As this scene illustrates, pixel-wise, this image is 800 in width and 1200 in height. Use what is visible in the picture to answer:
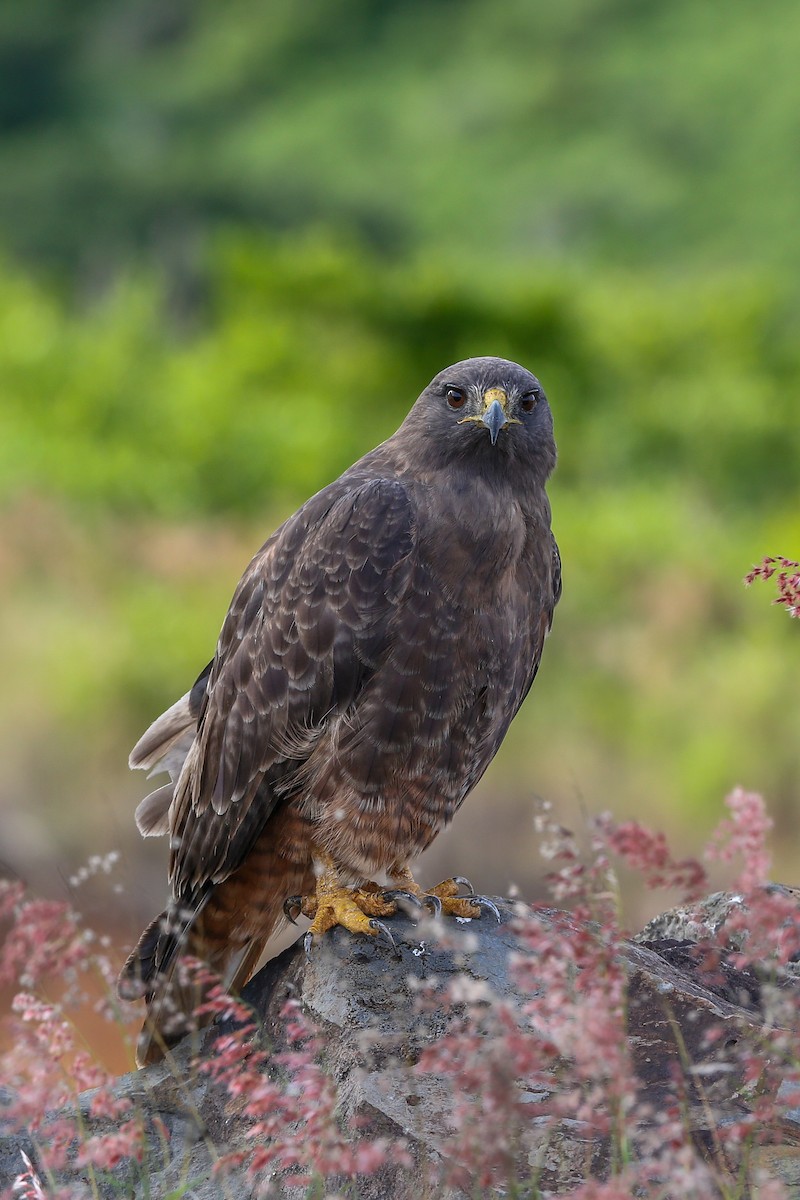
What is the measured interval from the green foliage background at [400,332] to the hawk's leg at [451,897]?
494 centimetres

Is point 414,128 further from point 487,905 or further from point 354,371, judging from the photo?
point 487,905

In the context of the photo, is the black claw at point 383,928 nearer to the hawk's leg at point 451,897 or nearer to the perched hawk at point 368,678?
the perched hawk at point 368,678

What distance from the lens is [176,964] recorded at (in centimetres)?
356

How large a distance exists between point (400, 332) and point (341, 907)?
54.0 feet

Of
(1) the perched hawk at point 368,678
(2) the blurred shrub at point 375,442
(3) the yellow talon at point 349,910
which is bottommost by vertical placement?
(3) the yellow talon at point 349,910

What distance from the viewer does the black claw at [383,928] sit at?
11.4ft

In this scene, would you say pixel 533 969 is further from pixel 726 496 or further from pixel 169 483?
pixel 726 496

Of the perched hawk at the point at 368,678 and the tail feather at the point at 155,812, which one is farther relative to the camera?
the tail feather at the point at 155,812

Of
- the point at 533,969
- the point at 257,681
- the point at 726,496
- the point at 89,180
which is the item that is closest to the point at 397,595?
the point at 257,681

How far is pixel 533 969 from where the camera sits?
1969mm

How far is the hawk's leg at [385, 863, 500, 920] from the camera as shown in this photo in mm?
3701

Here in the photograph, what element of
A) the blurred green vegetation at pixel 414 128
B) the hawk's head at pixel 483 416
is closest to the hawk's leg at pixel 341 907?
the hawk's head at pixel 483 416

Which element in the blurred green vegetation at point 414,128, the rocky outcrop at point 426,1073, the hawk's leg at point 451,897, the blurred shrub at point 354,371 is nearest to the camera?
the rocky outcrop at point 426,1073

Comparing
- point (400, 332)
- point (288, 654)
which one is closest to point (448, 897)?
point (288, 654)
